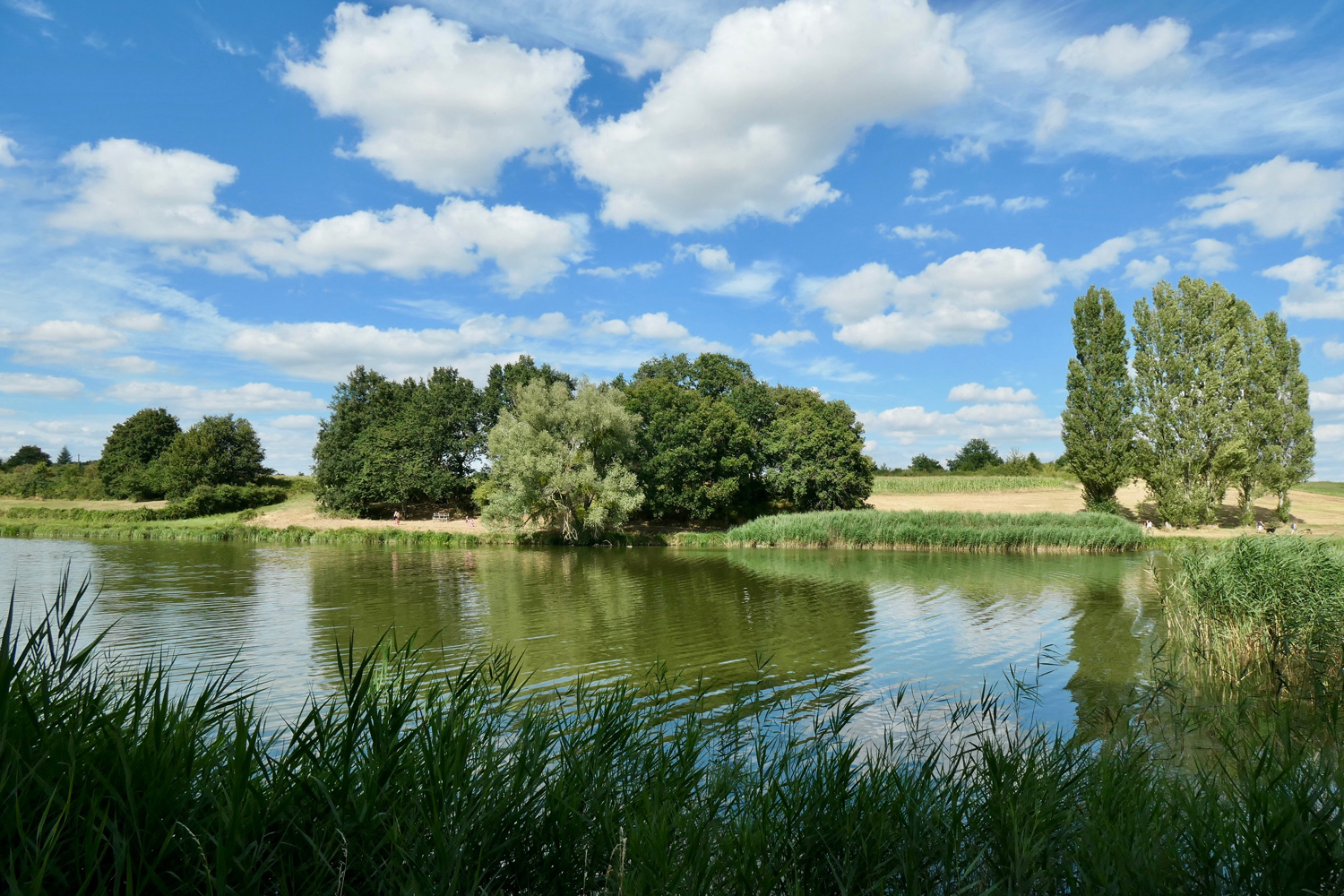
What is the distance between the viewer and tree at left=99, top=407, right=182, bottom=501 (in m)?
60.8

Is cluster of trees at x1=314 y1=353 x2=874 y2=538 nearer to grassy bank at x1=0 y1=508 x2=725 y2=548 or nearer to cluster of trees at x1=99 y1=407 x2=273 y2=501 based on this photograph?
grassy bank at x1=0 y1=508 x2=725 y2=548

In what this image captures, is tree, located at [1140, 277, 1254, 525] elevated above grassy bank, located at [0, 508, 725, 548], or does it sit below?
above

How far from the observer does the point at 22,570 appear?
23828mm

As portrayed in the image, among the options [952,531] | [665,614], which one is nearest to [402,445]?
[952,531]

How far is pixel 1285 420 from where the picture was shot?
1748 inches

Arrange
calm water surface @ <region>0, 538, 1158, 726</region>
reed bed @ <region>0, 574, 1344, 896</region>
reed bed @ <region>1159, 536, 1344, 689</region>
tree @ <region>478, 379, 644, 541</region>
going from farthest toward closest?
tree @ <region>478, 379, 644, 541</region> < calm water surface @ <region>0, 538, 1158, 726</region> < reed bed @ <region>1159, 536, 1344, 689</region> < reed bed @ <region>0, 574, 1344, 896</region>

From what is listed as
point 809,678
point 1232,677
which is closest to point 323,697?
point 809,678

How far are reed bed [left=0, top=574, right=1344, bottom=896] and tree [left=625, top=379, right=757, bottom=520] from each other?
3947 cm

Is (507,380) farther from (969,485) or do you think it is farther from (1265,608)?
(1265,608)

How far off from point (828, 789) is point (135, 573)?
28099mm

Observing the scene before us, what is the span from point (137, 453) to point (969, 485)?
7631 centimetres

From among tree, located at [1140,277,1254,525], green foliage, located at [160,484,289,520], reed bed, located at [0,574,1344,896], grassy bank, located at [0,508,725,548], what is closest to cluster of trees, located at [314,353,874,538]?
grassy bank, located at [0,508,725,548]

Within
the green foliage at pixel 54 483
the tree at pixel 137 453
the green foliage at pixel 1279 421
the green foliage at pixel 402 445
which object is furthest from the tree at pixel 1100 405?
the green foliage at pixel 54 483

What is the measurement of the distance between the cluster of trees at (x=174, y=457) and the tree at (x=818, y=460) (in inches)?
1741
